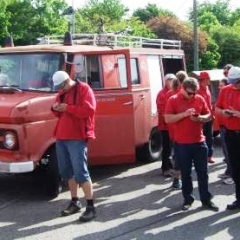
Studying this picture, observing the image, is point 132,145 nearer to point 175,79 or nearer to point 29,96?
point 175,79

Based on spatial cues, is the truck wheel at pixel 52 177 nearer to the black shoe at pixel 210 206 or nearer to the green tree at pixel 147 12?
the black shoe at pixel 210 206

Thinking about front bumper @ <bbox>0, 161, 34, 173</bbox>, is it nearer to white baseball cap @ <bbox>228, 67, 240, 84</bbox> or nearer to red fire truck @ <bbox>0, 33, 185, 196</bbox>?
red fire truck @ <bbox>0, 33, 185, 196</bbox>

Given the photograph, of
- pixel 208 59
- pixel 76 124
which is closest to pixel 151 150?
pixel 76 124

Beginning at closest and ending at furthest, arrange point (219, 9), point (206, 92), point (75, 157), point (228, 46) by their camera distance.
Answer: point (75, 157), point (206, 92), point (228, 46), point (219, 9)

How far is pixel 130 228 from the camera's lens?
6.12 meters

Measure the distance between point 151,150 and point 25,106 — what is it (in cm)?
365

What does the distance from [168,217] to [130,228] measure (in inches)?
23.6

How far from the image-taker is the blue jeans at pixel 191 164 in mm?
6582

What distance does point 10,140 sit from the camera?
693cm

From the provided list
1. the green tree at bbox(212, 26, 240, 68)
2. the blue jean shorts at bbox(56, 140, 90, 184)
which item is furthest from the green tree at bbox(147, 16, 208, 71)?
the blue jean shorts at bbox(56, 140, 90, 184)

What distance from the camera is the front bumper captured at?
682cm

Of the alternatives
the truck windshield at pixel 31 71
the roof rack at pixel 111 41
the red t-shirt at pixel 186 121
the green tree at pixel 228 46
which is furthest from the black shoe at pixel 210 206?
the green tree at pixel 228 46

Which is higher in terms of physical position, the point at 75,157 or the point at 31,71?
the point at 31,71

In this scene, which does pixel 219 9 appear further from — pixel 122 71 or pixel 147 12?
pixel 122 71
